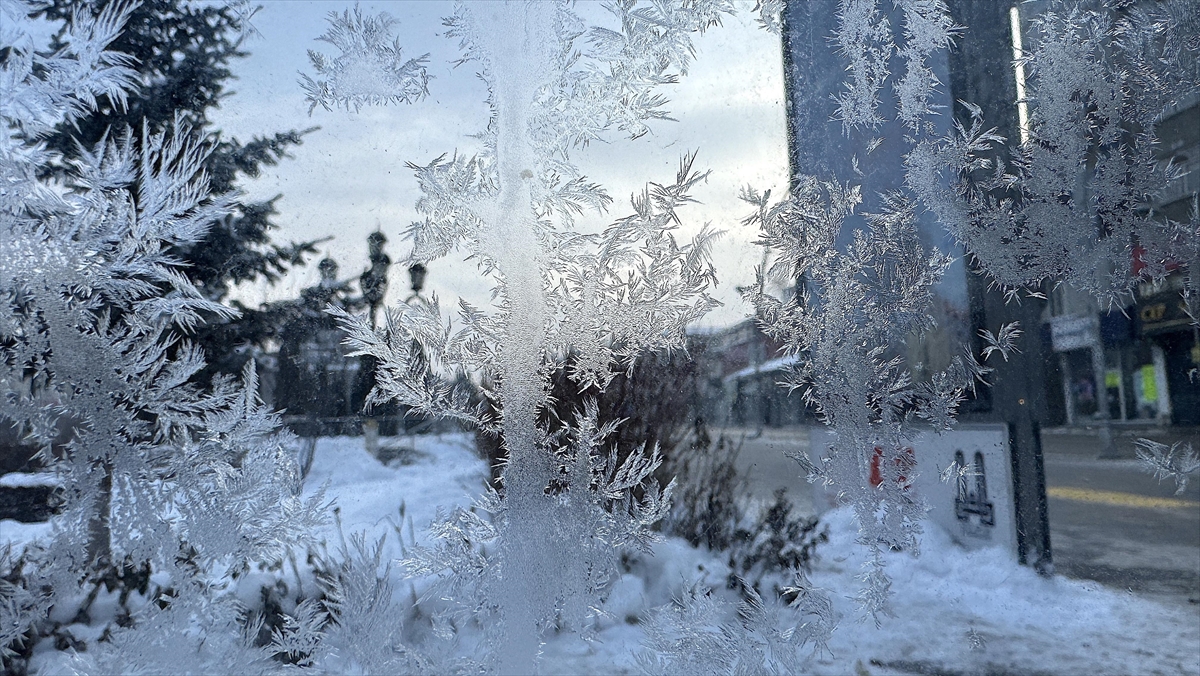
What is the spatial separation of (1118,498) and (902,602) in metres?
0.60

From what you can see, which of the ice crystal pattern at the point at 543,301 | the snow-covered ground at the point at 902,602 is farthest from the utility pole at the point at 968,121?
the ice crystal pattern at the point at 543,301

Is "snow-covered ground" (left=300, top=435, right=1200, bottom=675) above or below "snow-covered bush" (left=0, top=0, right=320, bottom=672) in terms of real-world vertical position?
below

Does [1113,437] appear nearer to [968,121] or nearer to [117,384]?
[968,121]

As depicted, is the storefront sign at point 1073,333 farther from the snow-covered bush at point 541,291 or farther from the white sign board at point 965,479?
the snow-covered bush at point 541,291

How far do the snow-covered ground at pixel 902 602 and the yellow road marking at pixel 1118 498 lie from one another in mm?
201

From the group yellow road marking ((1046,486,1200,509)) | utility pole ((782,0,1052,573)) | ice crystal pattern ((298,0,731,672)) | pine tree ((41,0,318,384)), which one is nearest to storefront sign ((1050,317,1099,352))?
utility pole ((782,0,1052,573))

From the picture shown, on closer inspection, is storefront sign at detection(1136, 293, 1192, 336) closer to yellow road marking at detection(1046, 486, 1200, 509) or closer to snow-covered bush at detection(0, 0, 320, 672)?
yellow road marking at detection(1046, 486, 1200, 509)

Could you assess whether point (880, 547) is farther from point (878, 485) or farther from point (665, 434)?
point (665, 434)

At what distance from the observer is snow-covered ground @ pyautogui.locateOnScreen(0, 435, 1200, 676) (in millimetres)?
1719

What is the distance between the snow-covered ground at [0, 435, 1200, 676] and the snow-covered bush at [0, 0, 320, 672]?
15 cm

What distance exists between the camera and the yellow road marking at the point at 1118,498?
1784 millimetres

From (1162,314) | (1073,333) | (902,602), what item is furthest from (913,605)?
(1162,314)

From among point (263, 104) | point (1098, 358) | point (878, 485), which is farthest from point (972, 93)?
point (263, 104)

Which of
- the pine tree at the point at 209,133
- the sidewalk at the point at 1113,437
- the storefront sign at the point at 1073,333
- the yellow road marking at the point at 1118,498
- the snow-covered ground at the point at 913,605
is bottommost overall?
the snow-covered ground at the point at 913,605
